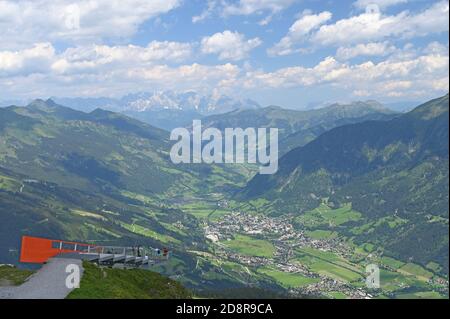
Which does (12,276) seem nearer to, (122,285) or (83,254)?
(83,254)

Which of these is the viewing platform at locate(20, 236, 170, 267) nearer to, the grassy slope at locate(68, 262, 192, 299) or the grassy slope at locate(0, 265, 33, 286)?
the grassy slope at locate(0, 265, 33, 286)

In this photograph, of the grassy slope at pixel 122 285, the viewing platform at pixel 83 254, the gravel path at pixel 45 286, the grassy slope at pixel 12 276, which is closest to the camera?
the gravel path at pixel 45 286

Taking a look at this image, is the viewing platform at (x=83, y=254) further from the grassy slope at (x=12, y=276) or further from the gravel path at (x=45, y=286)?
the gravel path at (x=45, y=286)

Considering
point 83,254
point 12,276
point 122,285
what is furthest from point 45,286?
point 83,254

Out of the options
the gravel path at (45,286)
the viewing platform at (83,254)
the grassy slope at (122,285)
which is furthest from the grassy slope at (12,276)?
the grassy slope at (122,285)
